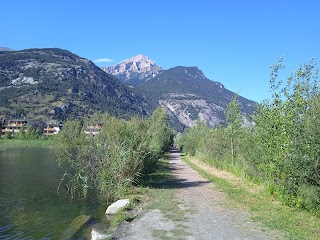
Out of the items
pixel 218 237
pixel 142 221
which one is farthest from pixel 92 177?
pixel 218 237

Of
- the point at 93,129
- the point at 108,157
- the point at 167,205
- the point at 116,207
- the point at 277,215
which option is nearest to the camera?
the point at 277,215

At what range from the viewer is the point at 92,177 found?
21.5 m

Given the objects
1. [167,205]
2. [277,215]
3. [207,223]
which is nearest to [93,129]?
[167,205]

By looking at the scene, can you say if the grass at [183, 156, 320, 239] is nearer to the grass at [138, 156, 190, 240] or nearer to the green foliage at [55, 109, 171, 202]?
the grass at [138, 156, 190, 240]

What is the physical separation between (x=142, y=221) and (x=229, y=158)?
893 inches

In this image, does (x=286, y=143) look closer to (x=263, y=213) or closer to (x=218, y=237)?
(x=263, y=213)

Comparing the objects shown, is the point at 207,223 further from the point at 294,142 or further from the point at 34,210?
the point at 34,210

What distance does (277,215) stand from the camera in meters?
14.4

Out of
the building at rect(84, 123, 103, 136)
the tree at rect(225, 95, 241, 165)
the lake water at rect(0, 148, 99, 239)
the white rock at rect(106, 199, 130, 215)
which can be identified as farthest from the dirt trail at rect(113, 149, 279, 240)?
the tree at rect(225, 95, 241, 165)

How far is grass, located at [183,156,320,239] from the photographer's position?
11829 mm

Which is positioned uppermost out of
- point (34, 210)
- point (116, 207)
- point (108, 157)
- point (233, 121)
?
point (233, 121)

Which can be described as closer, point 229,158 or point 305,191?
point 305,191

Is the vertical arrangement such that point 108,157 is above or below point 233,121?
below

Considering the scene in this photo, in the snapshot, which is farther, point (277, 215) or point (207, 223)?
point (277, 215)
